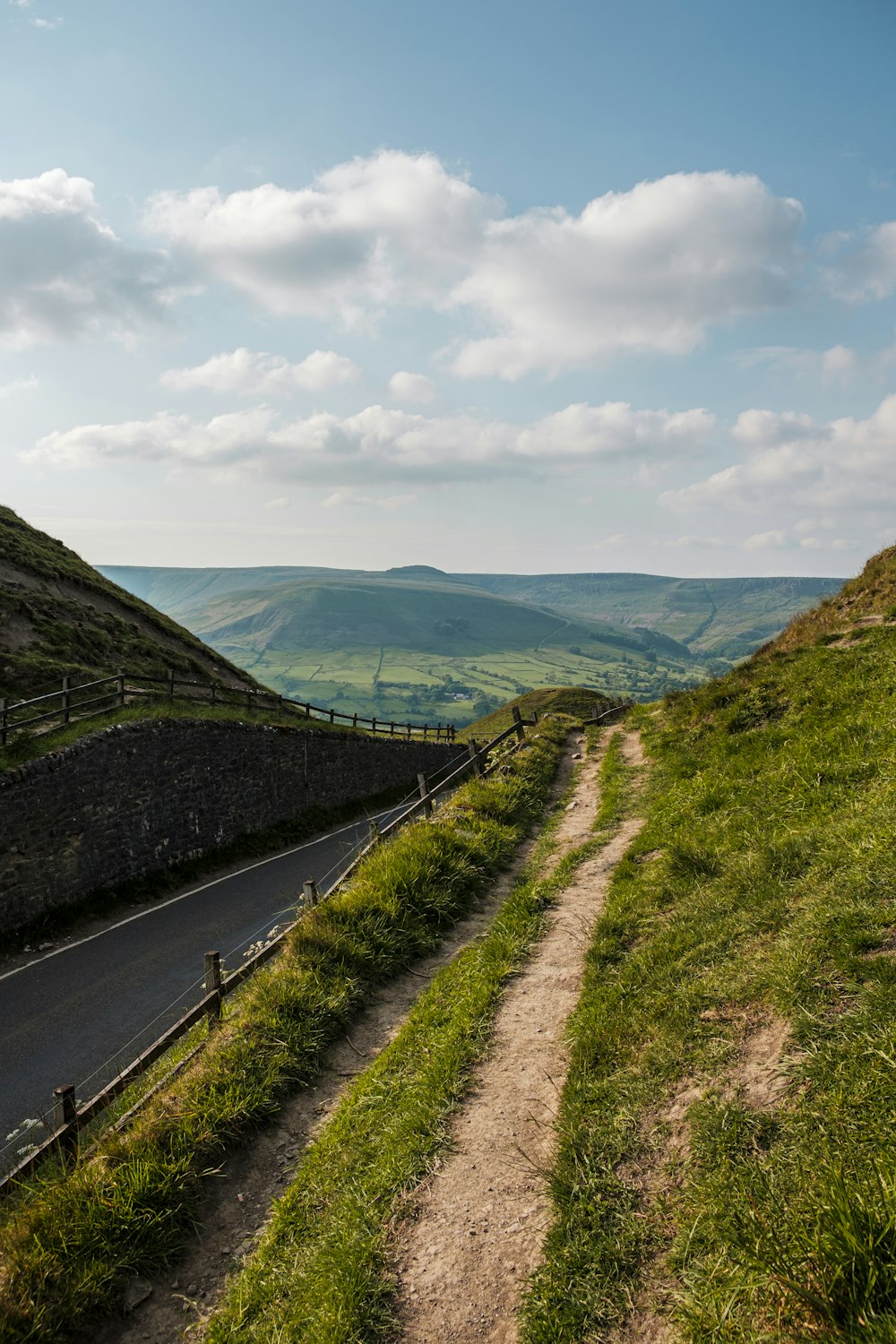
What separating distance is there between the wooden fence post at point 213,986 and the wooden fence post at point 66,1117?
91.6 inches

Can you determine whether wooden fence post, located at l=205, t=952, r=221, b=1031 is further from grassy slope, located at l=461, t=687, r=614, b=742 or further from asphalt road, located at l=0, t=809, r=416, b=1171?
grassy slope, located at l=461, t=687, r=614, b=742

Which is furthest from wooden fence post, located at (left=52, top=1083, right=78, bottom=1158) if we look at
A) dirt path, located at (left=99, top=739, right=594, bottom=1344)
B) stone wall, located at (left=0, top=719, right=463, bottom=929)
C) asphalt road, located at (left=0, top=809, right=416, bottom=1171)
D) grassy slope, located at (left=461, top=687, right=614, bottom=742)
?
grassy slope, located at (left=461, top=687, right=614, bottom=742)

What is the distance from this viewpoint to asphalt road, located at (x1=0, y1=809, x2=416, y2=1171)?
1220cm

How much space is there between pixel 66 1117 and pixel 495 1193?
438 centimetres

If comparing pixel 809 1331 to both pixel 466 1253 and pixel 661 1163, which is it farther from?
pixel 466 1253

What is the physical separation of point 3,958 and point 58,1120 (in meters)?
13.3

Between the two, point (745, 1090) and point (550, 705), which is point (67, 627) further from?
point (550, 705)

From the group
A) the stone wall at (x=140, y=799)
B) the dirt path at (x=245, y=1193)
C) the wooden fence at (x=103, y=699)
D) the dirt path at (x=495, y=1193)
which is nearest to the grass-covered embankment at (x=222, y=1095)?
the dirt path at (x=245, y=1193)

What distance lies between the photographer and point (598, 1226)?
5105 mm

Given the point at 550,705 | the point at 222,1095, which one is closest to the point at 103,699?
the point at 222,1095

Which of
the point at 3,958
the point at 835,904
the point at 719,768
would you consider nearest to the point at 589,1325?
the point at 835,904

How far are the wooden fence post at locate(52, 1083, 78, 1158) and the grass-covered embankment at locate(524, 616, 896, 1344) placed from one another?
15.9 ft

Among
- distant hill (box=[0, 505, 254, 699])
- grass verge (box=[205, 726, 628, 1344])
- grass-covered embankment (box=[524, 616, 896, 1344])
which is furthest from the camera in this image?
distant hill (box=[0, 505, 254, 699])

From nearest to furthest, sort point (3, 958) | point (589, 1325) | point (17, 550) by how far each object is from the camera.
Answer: point (589, 1325) < point (3, 958) < point (17, 550)
